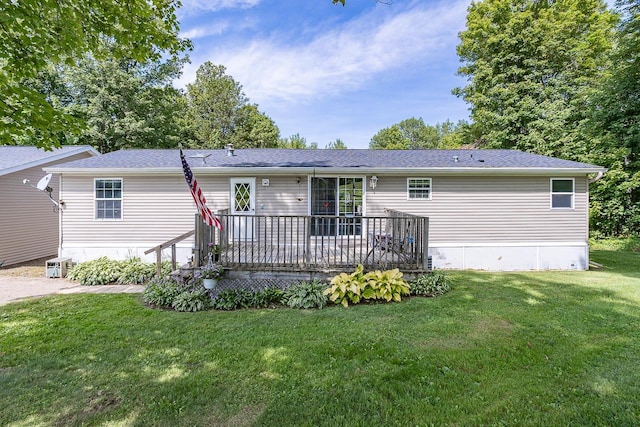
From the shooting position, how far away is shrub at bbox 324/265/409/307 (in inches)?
216

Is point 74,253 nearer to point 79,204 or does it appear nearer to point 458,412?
point 79,204

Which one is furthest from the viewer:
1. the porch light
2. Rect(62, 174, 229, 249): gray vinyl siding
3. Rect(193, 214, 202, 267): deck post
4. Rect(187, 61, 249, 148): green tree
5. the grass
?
Rect(187, 61, 249, 148): green tree

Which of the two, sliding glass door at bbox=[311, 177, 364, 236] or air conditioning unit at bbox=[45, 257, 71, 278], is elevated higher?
sliding glass door at bbox=[311, 177, 364, 236]

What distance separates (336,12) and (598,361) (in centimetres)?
1000

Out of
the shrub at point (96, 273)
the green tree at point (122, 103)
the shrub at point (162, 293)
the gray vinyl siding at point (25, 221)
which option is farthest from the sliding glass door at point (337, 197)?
the green tree at point (122, 103)

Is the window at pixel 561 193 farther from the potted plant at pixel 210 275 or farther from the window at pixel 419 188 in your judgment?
the potted plant at pixel 210 275

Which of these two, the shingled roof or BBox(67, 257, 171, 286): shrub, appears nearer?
BBox(67, 257, 171, 286): shrub

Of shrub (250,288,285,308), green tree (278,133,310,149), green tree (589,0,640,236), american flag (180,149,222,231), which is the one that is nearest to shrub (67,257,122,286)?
american flag (180,149,222,231)

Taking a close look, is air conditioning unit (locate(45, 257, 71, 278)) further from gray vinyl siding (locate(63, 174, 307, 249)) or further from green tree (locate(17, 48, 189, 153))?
green tree (locate(17, 48, 189, 153))

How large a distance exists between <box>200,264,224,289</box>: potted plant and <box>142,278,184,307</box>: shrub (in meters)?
0.59

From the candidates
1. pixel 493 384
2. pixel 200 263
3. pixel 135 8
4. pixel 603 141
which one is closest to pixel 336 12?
pixel 135 8

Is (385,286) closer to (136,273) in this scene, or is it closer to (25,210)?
(136,273)

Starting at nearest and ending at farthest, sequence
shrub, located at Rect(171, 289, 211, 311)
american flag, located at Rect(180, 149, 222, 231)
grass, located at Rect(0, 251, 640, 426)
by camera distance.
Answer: grass, located at Rect(0, 251, 640, 426) < american flag, located at Rect(180, 149, 222, 231) < shrub, located at Rect(171, 289, 211, 311)

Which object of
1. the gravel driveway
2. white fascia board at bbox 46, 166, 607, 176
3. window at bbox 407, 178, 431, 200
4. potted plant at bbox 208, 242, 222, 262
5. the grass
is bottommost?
the gravel driveway
